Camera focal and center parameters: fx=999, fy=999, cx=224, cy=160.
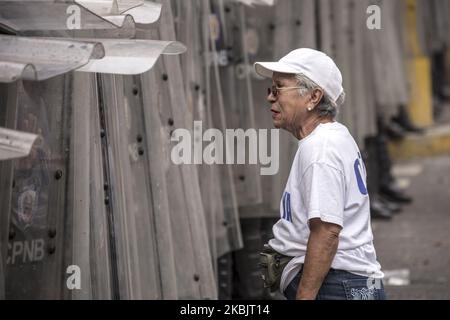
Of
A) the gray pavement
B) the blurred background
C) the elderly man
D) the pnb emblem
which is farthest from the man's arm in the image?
the gray pavement

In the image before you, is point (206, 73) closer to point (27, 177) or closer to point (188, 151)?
point (188, 151)

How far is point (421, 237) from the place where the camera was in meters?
8.98

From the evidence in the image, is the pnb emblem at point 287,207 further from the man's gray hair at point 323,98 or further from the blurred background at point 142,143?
the blurred background at point 142,143

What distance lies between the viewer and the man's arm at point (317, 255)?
141 inches

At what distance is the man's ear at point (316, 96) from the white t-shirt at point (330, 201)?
91 millimetres

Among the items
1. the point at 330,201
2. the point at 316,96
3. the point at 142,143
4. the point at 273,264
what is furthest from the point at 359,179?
the point at 142,143

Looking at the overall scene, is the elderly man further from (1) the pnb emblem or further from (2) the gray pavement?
(2) the gray pavement

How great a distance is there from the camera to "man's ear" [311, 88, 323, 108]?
12.5 feet

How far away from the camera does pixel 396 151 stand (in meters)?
13.7

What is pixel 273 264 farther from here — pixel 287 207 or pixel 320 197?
pixel 320 197

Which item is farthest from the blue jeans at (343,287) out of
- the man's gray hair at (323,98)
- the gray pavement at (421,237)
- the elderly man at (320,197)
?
the gray pavement at (421,237)

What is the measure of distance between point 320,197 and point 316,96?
1.44ft

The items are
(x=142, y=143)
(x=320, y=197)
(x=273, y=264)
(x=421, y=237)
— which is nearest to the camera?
(x=320, y=197)

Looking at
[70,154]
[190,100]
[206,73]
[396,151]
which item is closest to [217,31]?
[206,73]
